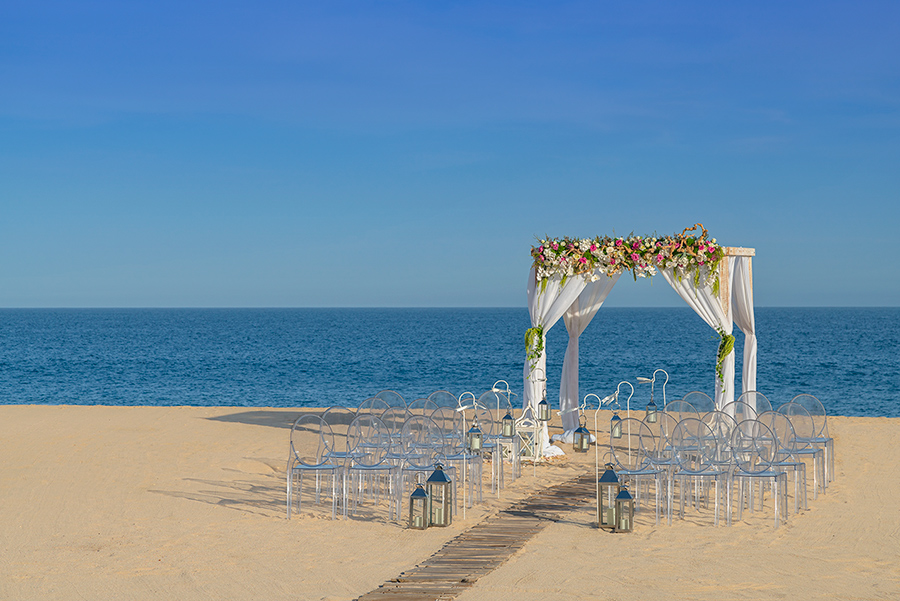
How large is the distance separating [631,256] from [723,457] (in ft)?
13.3

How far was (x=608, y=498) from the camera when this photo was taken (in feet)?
26.4

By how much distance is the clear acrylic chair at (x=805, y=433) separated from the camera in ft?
33.1

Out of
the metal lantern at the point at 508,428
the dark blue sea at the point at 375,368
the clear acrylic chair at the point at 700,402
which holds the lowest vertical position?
the dark blue sea at the point at 375,368

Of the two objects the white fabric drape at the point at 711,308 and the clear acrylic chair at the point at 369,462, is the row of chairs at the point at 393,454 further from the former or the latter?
the white fabric drape at the point at 711,308

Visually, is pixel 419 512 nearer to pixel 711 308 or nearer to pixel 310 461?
pixel 310 461

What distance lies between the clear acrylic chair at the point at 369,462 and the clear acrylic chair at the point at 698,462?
9.38 ft

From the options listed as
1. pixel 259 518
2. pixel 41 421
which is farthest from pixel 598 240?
pixel 41 421

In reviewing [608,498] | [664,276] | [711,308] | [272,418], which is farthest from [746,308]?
[272,418]

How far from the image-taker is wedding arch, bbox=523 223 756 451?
1213 cm

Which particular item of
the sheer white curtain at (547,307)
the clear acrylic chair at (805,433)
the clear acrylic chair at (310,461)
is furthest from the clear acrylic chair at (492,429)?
the clear acrylic chair at (805,433)

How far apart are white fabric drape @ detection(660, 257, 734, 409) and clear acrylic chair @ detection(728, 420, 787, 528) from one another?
2.33 meters

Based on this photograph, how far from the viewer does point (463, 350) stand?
198 ft

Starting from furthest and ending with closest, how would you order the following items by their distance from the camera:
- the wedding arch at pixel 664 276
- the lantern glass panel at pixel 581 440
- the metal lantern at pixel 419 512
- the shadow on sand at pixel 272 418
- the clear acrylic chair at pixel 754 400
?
1. the shadow on sand at pixel 272 418
2. the wedding arch at pixel 664 276
3. the clear acrylic chair at pixel 754 400
4. the lantern glass panel at pixel 581 440
5. the metal lantern at pixel 419 512

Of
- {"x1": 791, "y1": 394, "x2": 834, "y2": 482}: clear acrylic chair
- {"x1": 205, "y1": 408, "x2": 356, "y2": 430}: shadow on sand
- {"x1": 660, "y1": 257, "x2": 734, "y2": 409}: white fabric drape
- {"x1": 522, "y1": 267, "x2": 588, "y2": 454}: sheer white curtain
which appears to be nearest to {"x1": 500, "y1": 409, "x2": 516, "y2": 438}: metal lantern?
{"x1": 522, "y1": 267, "x2": 588, "y2": 454}: sheer white curtain
